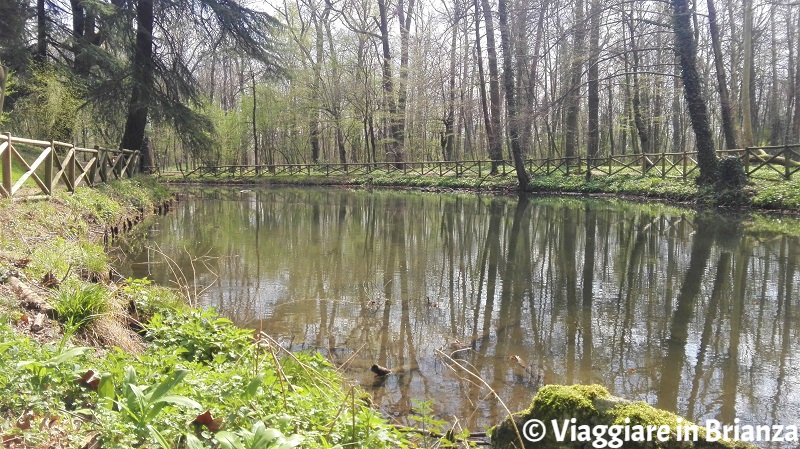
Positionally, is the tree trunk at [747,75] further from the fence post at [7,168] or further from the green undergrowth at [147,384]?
the fence post at [7,168]

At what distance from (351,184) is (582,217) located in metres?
17.9

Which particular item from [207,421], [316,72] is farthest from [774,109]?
[207,421]

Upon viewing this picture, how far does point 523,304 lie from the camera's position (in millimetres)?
5867

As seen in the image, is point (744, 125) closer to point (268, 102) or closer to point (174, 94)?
point (174, 94)

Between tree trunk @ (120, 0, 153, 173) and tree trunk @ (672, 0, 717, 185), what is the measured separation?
1541cm

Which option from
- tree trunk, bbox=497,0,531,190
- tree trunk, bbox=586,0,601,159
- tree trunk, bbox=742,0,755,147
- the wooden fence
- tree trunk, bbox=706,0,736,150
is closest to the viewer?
tree trunk, bbox=586,0,601,159

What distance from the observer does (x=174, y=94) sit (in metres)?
16.2

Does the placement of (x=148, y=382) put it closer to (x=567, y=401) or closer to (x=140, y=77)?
(x=567, y=401)

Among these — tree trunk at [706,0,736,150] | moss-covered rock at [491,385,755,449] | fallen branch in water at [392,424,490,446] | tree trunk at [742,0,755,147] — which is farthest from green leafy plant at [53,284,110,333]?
tree trunk at [742,0,755,147]

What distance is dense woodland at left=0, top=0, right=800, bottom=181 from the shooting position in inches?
605

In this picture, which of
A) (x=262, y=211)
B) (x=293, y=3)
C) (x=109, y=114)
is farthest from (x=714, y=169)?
(x=293, y=3)

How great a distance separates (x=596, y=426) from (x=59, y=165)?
10.2 metres

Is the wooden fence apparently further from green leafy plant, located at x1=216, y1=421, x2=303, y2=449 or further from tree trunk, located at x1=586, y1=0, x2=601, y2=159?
green leafy plant, located at x1=216, y1=421, x2=303, y2=449

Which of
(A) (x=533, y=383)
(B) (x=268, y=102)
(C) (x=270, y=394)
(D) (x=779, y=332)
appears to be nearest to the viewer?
(C) (x=270, y=394)
